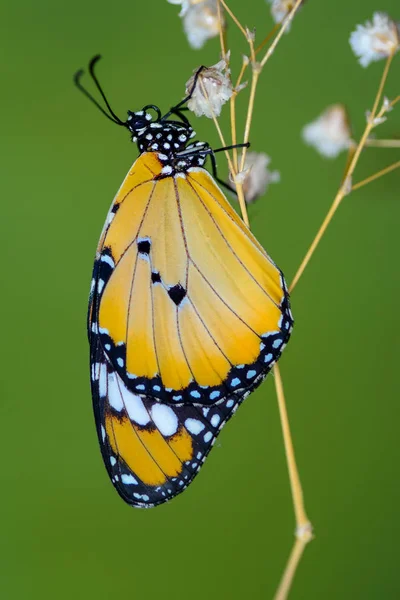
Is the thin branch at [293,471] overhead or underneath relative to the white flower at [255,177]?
underneath

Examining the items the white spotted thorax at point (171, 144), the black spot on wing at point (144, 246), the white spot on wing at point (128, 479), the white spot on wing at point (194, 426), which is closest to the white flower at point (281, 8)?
the white spotted thorax at point (171, 144)

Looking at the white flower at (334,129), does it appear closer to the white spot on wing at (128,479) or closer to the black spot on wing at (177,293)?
the black spot on wing at (177,293)

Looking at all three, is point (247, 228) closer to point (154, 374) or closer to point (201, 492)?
point (154, 374)

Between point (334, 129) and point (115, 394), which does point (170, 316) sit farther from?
point (334, 129)

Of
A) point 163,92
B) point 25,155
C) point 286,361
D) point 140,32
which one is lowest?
point 286,361

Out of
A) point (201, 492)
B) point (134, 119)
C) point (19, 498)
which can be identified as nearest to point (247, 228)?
point (134, 119)

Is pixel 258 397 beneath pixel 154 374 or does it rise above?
above

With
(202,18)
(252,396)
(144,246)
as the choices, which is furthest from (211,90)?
(252,396)

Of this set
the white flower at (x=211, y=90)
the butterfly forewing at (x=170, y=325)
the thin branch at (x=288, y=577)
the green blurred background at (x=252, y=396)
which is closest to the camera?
the thin branch at (x=288, y=577)
